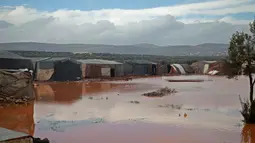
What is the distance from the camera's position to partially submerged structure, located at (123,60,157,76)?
50.8 meters

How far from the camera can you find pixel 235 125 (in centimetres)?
1476

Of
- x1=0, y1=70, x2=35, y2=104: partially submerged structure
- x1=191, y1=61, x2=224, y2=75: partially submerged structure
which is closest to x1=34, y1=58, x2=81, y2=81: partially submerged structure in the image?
x1=0, y1=70, x2=35, y2=104: partially submerged structure

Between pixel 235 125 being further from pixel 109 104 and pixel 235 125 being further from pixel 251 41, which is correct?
pixel 109 104

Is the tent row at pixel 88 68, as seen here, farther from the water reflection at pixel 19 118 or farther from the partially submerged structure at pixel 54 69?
the water reflection at pixel 19 118

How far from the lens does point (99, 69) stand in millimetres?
45094

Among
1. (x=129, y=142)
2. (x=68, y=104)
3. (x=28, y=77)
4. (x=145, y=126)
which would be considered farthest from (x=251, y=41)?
(x=28, y=77)

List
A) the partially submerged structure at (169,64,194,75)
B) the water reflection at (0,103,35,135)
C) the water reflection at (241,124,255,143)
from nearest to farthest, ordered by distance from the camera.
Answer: the water reflection at (241,124,255,143) < the water reflection at (0,103,35,135) < the partially submerged structure at (169,64,194,75)

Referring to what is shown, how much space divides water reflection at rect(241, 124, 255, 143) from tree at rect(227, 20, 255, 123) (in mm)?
696

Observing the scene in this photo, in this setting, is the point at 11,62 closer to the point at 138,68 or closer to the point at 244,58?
the point at 244,58

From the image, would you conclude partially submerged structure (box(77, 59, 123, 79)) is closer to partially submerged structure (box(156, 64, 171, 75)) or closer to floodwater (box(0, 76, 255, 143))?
partially submerged structure (box(156, 64, 171, 75))

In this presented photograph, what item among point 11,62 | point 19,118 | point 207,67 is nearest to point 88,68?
point 11,62

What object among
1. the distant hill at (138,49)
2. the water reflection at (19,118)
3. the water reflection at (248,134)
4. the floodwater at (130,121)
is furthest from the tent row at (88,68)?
the distant hill at (138,49)

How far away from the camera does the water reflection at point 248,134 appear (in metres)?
12.3

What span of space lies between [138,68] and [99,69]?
29.4 feet
